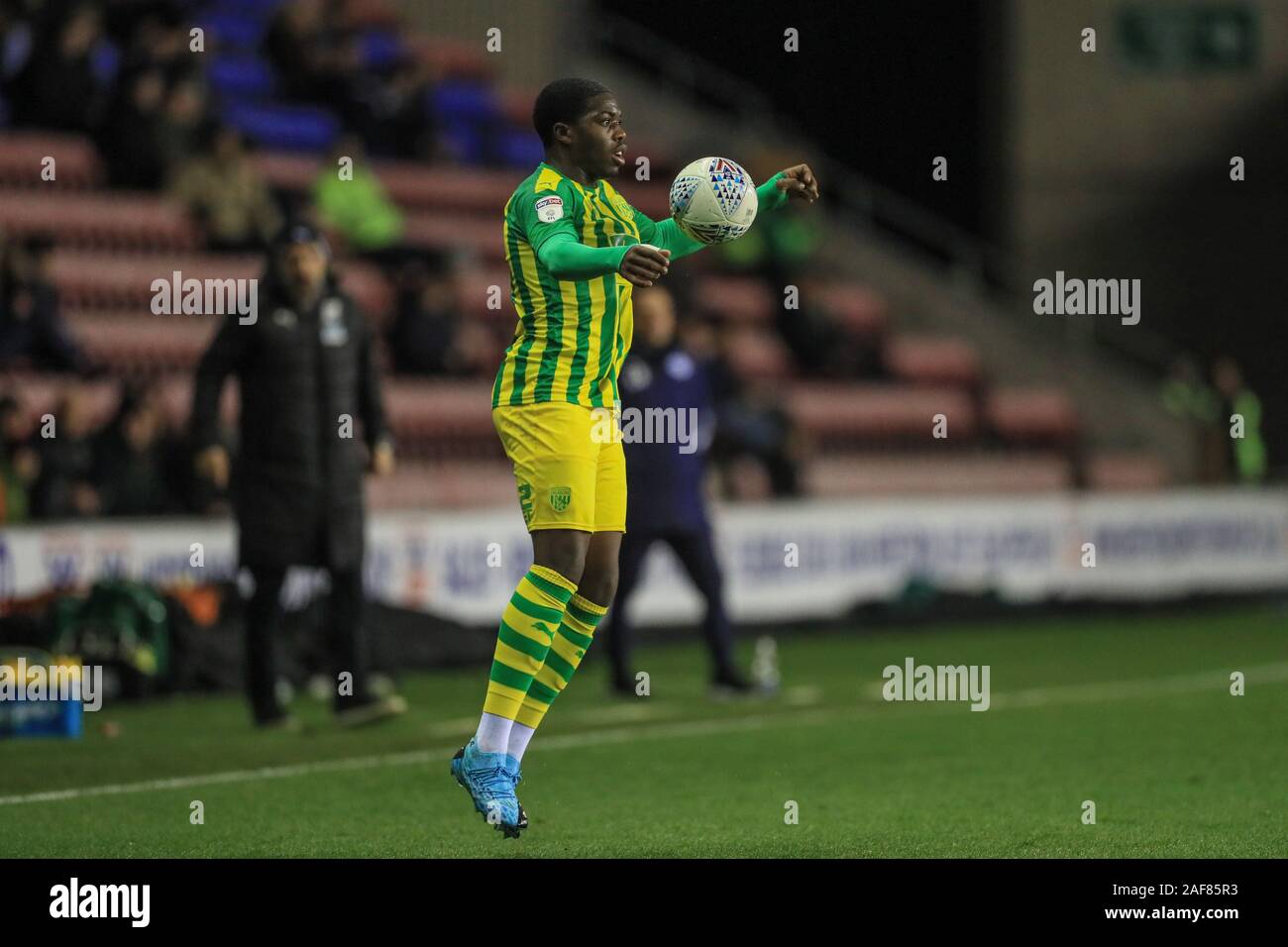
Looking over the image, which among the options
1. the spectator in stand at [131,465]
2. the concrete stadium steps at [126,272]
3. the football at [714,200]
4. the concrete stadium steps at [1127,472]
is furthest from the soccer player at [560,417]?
the concrete stadium steps at [1127,472]

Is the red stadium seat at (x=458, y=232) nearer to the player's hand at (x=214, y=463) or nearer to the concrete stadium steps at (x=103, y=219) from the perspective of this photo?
the concrete stadium steps at (x=103, y=219)

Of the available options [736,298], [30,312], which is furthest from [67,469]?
[736,298]

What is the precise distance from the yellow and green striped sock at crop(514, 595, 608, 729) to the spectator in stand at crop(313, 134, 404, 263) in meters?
11.5

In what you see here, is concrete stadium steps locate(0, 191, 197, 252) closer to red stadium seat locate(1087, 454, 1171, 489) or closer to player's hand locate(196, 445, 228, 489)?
player's hand locate(196, 445, 228, 489)

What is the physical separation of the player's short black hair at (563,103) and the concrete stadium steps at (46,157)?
1094 centimetres

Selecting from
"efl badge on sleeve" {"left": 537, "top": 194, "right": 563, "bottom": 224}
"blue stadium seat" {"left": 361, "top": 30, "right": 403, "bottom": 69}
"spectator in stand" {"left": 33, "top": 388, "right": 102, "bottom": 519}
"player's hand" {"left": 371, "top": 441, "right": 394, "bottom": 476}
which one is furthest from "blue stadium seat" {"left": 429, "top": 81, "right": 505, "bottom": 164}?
"efl badge on sleeve" {"left": 537, "top": 194, "right": 563, "bottom": 224}

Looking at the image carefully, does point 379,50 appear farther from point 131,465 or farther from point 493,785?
point 493,785

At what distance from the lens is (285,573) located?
10.7 meters

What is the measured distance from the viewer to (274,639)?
35.0 ft

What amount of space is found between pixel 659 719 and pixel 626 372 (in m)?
2.08

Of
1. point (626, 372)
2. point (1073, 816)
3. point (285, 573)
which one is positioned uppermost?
point (626, 372)
